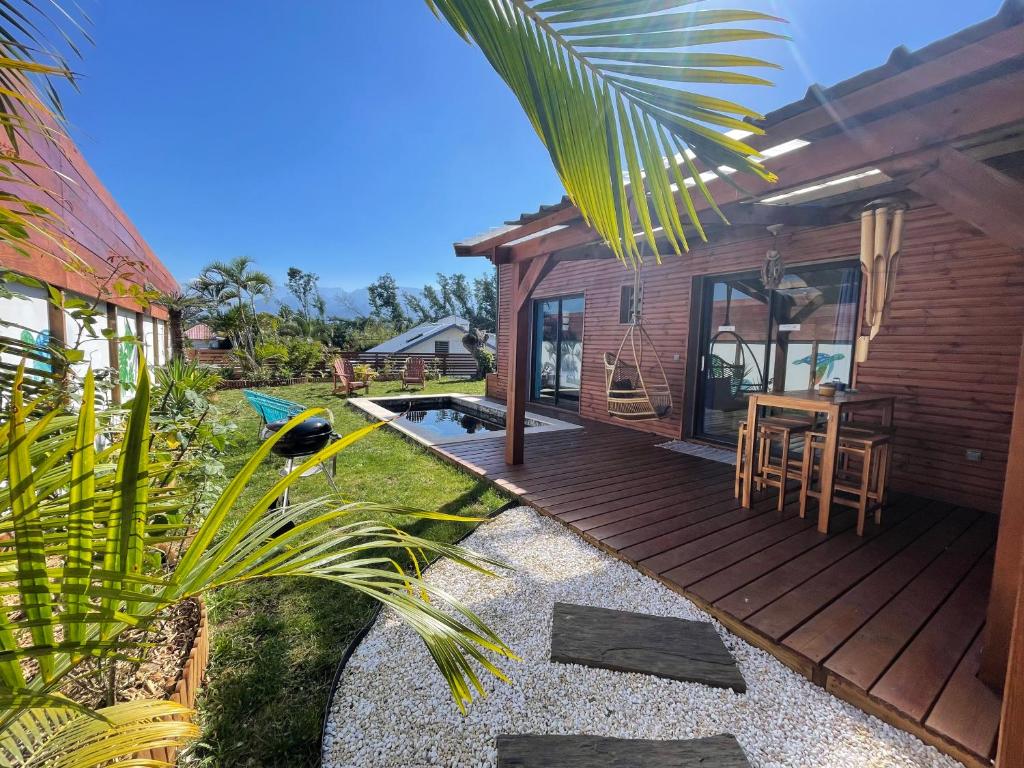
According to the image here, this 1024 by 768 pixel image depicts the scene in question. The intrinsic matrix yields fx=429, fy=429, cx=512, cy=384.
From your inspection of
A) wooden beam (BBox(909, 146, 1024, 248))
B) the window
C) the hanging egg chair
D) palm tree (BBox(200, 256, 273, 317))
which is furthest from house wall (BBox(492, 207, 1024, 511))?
palm tree (BBox(200, 256, 273, 317))

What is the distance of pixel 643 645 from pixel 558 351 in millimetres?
6409

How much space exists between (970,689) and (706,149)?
7.36ft

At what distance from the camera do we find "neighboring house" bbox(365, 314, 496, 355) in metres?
22.5

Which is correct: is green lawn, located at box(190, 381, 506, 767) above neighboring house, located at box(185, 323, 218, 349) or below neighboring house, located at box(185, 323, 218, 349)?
below

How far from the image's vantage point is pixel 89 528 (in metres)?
0.60

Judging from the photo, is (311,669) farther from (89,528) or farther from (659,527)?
(659,527)

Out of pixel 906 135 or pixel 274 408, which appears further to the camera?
pixel 274 408

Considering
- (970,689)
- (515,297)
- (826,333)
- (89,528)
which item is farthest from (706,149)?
(826,333)

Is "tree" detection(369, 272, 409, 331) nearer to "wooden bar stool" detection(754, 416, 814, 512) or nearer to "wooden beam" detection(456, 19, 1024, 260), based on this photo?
"wooden bar stool" detection(754, 416, 814, 512)

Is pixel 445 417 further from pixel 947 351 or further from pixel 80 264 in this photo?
pixel 947 351

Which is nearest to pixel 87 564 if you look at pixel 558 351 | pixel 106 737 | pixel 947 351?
pixel 106 737

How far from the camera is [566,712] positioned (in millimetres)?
1635

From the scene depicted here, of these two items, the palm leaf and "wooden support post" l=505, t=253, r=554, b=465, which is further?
"wooden support post" l=505, t=253, r=554, b=465

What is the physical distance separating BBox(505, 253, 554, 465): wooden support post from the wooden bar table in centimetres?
199
